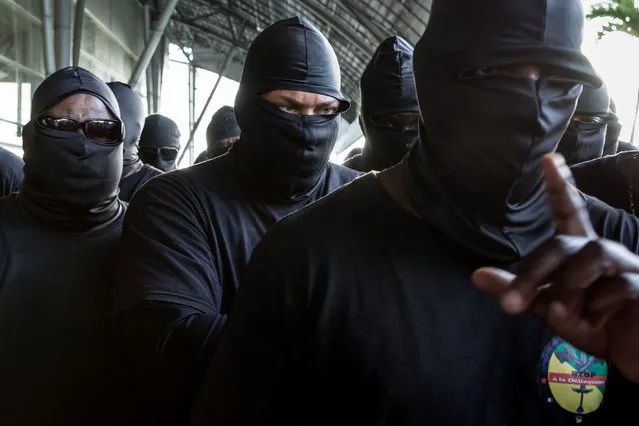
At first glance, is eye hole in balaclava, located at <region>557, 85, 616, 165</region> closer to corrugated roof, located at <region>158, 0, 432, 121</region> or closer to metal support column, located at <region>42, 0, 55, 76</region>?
corrugated roof, located at <region>158, 0, 432, 121</region>

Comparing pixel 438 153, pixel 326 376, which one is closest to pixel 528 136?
pixel 438 153

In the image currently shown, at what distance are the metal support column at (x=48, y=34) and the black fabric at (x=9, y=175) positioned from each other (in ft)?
24.4

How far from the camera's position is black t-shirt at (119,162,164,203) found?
3.73 metres

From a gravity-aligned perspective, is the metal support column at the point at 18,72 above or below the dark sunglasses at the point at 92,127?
below

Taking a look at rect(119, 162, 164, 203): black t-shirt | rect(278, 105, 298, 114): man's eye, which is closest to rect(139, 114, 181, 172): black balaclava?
rect(119, 162, 164, 203): black t-shirt

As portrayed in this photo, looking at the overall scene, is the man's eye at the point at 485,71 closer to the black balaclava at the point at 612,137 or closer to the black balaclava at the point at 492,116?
the black balaclava at the point at 492,116

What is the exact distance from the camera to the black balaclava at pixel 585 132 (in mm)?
2885

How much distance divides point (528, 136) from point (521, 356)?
402 mm

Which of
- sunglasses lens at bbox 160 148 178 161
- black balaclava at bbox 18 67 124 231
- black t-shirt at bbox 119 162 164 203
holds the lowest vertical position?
sunglasses lens at bbox 160 148 178 161

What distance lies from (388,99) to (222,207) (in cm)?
106

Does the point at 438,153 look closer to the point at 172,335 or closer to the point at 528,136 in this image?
the point at 528,136

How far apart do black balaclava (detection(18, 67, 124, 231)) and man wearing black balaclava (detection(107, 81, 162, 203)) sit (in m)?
1.09

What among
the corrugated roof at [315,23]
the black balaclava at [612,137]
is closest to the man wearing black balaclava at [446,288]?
the black balaclava at [612,137]

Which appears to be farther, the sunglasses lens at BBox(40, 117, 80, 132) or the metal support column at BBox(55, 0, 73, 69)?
the metal support column at BBox(55, 0, 73, 69)
